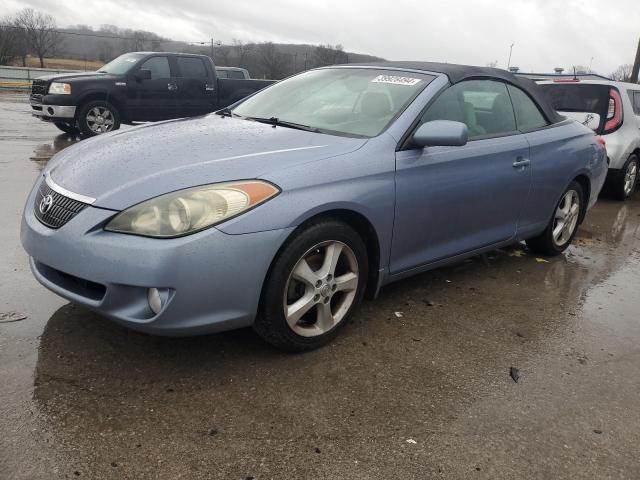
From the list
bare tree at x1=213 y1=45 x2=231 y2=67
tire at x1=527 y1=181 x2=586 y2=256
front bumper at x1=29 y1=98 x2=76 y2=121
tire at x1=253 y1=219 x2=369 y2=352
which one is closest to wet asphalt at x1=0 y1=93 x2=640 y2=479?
tire at x1=253 y1=219 x2=369 y2=352

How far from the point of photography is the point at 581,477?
223 cm

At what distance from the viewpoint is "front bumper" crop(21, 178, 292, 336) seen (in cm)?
241

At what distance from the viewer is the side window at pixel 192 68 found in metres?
11.6

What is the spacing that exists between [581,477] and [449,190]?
1789 mm

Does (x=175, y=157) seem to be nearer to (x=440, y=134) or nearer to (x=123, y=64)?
(x=440, y=134)

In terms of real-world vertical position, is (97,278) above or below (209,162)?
below

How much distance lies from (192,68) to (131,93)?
1470 millimetres

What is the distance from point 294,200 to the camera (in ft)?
8.87

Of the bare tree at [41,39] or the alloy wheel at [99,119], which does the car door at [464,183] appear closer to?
the alloy wheel at [99,119]

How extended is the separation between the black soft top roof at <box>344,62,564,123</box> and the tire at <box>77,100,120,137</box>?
25.6ft

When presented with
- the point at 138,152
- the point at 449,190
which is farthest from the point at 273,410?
the point at 449,190

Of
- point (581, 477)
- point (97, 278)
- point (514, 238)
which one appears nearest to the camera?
point (581, 477)

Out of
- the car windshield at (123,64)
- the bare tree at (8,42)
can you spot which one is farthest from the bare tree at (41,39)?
the car windshield at (123,64)

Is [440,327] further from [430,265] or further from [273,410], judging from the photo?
[273,410]
